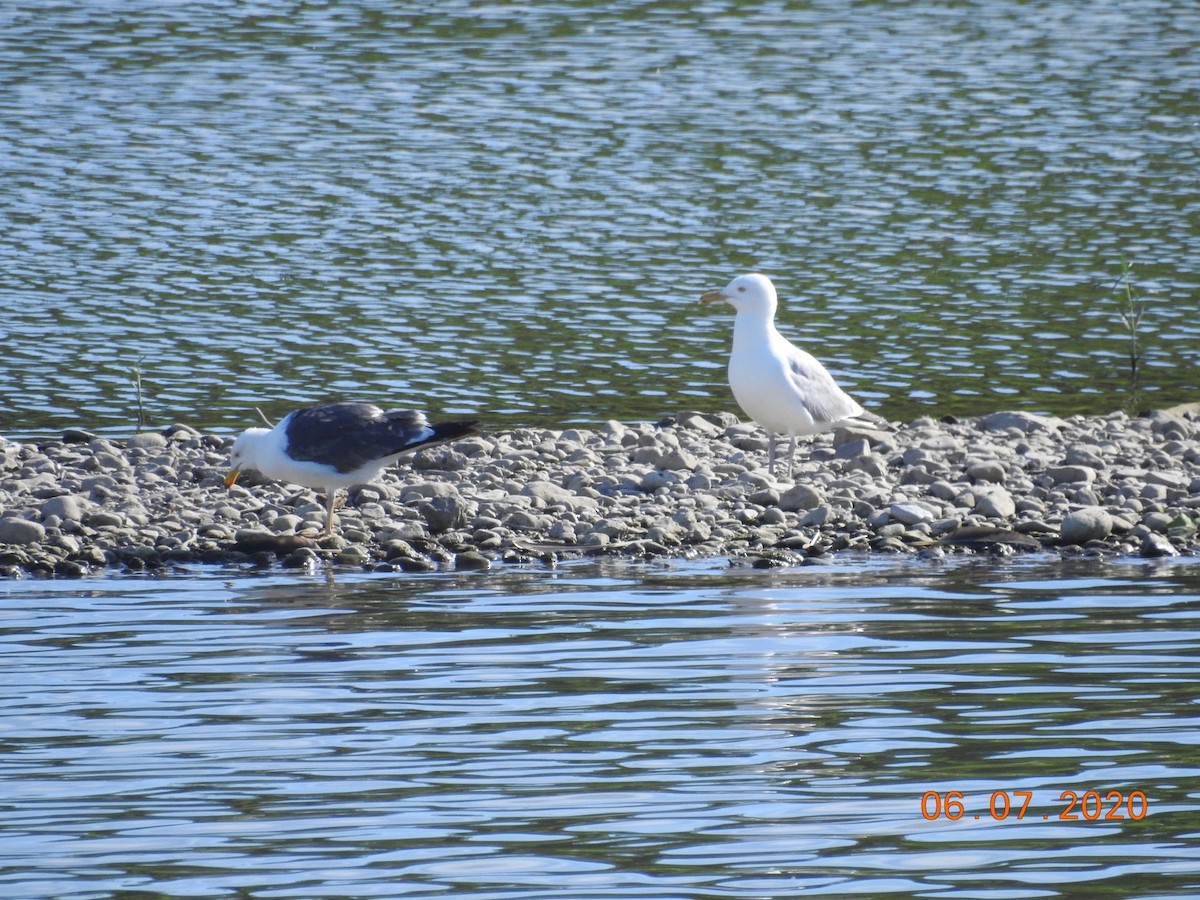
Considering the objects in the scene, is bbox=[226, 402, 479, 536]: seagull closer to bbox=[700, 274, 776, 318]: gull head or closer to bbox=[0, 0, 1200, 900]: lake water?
bbox=[0, 0, 1200, 900]: lake water

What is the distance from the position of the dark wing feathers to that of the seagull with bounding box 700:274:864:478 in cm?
234

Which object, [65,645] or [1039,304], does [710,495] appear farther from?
[1039,304]

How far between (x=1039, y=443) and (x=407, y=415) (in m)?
5.31

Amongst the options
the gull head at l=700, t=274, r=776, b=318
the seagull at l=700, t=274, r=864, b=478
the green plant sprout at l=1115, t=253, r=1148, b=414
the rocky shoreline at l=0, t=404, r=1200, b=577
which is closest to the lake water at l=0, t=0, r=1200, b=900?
the green plant sprout at l=1115, t=253, r=1148, b=414

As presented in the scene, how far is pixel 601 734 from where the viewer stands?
8125 mm

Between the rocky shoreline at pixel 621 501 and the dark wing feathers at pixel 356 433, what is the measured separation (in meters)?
0.45

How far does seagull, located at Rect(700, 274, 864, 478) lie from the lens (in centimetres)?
1439

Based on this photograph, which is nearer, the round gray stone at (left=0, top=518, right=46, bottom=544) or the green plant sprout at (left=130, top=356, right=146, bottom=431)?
the round gray stone at (left=0, top=518, right=46, bottom=544)

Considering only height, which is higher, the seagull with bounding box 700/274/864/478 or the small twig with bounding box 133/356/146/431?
the seagull with bounding box 700/274/864/478

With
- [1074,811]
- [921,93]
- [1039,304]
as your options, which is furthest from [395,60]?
[1074,811]

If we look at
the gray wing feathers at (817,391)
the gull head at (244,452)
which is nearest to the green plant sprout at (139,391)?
the gull head at (244,452)

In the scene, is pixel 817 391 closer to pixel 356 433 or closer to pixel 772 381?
pixel 772 381

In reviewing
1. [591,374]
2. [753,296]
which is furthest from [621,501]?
[591,374]

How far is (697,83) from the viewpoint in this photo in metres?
36.7
